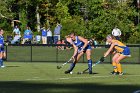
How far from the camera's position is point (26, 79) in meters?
20.3

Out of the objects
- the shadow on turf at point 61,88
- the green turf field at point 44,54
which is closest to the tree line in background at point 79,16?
the green turf field at point 44,54

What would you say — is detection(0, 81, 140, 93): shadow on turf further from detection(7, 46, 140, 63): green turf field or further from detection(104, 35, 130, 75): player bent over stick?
detection(7, 46, 140, 63): green turf field

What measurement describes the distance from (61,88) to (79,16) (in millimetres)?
40866

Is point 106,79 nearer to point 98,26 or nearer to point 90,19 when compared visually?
point 98,26

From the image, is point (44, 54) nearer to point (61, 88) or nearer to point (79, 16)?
point (61, 88)

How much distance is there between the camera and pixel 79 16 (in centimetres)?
5738

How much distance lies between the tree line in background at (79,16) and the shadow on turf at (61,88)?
26.5 meters

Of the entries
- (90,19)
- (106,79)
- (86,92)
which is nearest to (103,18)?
(90,19)

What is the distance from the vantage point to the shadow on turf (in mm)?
15805

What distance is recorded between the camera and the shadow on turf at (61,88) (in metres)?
15.8

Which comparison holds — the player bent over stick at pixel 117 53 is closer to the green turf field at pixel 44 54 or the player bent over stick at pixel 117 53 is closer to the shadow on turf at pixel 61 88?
the shadow on turf at pixel 61 88

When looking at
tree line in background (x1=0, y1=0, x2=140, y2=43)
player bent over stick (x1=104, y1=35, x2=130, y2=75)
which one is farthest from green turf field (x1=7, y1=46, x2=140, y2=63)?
tree line in background (x1=0, y1=0, x2=140, y2=43)

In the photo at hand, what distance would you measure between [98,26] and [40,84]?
32.2 metres

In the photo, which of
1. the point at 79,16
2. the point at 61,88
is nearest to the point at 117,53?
the point at 61,88
